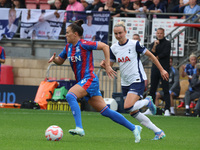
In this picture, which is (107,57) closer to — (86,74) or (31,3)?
(86,74)

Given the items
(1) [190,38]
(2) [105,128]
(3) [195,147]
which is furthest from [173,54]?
(3) [195,147]

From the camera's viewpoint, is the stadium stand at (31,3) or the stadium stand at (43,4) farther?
the stadium stand at (31,3)

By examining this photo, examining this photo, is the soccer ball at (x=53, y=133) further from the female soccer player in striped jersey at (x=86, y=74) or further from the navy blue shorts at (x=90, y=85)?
the navy blue shorts at (x=90, y=85)

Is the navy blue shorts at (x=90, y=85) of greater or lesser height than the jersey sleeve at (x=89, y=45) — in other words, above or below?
below

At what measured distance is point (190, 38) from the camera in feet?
63.6

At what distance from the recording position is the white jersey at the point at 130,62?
10000mm

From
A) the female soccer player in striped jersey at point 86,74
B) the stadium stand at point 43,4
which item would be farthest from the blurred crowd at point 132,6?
the female soccer player in striped jersey at point 86,74

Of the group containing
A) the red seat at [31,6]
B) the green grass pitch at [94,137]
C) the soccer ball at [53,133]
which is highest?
the red seat at [31,6]

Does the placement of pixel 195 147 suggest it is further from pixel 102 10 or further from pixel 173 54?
pixel 102 10

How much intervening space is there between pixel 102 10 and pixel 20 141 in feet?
42.1

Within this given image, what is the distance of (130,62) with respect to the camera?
33.2 ft

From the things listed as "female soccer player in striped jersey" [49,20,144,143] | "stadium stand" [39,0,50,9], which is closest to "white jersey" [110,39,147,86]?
"female soccer player in striped jersey" [49,20,144,143]

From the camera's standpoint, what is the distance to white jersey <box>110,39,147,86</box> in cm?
1000

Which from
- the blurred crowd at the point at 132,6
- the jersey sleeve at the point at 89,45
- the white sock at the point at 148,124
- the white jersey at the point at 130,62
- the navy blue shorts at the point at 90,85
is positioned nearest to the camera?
the navy blue shorts at the point at 90,85
